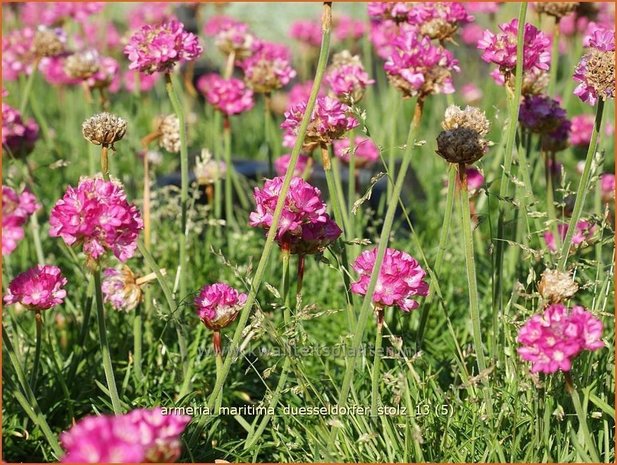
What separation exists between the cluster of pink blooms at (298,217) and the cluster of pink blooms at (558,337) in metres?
0.43

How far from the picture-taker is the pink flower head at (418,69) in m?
1.75

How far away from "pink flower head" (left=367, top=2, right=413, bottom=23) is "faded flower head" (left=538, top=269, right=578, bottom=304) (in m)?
0.89

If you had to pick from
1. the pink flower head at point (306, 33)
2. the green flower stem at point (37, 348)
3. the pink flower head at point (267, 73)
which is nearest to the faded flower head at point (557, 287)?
the green flower stem at point (37, 348)

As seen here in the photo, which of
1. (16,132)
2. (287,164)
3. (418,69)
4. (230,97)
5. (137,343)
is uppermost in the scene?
(418,69)

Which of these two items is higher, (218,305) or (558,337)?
(558,337)

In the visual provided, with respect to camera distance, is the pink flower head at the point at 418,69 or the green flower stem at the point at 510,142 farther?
the pink flower head at the point at 418,69

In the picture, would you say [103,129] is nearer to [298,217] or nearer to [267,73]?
[298,217]

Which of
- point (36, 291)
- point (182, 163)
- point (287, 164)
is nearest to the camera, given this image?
point (36, 291)

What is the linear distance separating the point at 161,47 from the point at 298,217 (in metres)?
0.53

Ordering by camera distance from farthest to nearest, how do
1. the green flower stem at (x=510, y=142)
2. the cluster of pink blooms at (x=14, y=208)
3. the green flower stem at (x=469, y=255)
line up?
the cluster of pink blooms at (x=14, y=208)
the green flower stem at (x=510, y=142)
the green flower stem at (x=469, y=255)

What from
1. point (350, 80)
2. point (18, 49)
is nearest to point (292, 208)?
point (350, 80)

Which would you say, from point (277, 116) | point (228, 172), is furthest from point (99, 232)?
point (277, 116)

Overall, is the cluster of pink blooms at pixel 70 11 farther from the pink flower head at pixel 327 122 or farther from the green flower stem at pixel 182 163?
the pink flower head at pixel 327 122

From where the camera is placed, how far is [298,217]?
1.56m
